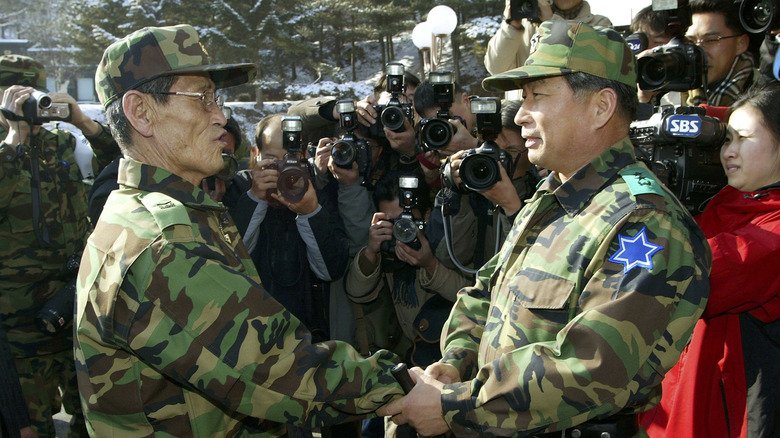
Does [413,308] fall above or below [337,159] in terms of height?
below

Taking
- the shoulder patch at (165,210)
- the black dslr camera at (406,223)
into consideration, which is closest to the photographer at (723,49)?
the black dslr camera at (406,223)

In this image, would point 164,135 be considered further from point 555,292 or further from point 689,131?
point 689,131

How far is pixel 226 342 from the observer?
1.92 meters

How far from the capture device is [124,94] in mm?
2154

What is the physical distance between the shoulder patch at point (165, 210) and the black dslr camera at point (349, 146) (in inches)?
70.0

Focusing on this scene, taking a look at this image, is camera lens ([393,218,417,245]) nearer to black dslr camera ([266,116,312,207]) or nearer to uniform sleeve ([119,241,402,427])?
black dslr camera ([266,116,312,207])

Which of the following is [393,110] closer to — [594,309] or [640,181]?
[640,181]

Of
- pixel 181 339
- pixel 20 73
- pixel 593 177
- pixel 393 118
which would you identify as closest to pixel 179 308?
pixel 181 339

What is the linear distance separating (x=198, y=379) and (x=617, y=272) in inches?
50.3

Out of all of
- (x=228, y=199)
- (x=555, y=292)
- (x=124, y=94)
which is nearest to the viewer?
(x=555, y=292)

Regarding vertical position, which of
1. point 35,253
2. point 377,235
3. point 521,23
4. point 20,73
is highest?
point 521,23

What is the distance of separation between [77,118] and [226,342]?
120 inches

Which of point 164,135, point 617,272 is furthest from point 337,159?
point 617,272

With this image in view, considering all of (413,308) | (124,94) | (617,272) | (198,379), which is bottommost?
(413,308)
